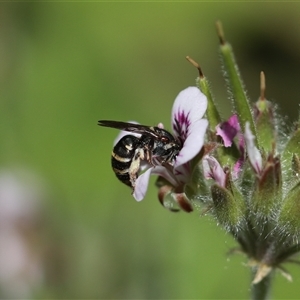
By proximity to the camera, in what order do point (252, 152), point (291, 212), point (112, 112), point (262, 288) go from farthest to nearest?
1. point (112, 112)
2. point (262, 288)
3. point (291, 212)
4. point (252, 152)

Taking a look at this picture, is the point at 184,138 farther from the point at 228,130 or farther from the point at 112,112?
the point at 112,112

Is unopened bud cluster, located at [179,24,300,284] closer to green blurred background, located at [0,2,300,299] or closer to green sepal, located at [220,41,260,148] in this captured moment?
green sepal, located at [220,41,260,148]

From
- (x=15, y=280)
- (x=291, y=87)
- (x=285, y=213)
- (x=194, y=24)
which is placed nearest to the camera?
(x=285, y=213)

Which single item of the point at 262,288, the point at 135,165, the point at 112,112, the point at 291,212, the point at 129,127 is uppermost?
the point at 112,112

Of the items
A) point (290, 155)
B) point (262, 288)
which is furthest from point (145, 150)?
point (262, 288)

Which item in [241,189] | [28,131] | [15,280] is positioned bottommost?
[15,280]

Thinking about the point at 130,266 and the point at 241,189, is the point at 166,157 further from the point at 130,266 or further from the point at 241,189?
the point at 130,266

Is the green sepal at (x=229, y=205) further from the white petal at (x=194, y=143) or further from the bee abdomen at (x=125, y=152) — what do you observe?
the bee abdomen at (x=125, y=152)

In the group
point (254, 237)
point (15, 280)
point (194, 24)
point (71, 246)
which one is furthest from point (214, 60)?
point (254, 237)
